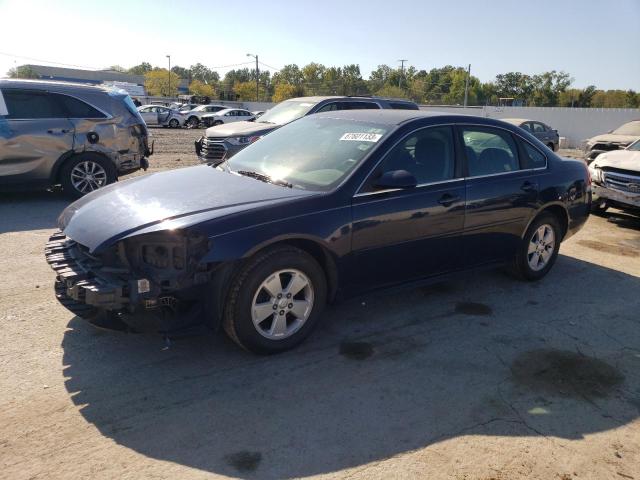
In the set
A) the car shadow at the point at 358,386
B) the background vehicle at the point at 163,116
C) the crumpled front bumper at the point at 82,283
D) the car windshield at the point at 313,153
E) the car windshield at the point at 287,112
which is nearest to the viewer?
the car shadow at the point at 358,386

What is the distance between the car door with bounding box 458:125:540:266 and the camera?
4.89 metres

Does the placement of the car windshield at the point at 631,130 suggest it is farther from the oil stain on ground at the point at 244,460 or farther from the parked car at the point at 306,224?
the oil stain on ground at the point at 244,460

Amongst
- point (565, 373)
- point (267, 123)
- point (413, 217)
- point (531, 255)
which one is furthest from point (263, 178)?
point (267, 123)

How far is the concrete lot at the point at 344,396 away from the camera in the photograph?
2820 mm

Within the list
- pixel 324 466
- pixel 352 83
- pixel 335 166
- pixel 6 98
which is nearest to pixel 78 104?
pixel 6 98

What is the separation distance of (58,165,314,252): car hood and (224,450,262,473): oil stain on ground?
1.42 metres

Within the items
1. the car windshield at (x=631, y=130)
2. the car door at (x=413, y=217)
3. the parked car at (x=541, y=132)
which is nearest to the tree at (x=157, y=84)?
the parked car at (x=541, y=132)

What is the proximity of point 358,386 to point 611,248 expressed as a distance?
5.40 m

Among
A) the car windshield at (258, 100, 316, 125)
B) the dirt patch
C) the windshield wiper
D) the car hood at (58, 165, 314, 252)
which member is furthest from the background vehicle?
the windshield wiper

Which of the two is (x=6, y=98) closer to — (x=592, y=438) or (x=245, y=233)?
(x=245, y=233)

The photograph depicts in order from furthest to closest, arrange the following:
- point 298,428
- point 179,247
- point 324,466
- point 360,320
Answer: point 360,320
point 179,247
point 298,428
point 324,466

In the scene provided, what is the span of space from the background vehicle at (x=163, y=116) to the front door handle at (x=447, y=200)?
32535 mm

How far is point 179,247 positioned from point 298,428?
1.33 meters

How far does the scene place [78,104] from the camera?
8539 mm
